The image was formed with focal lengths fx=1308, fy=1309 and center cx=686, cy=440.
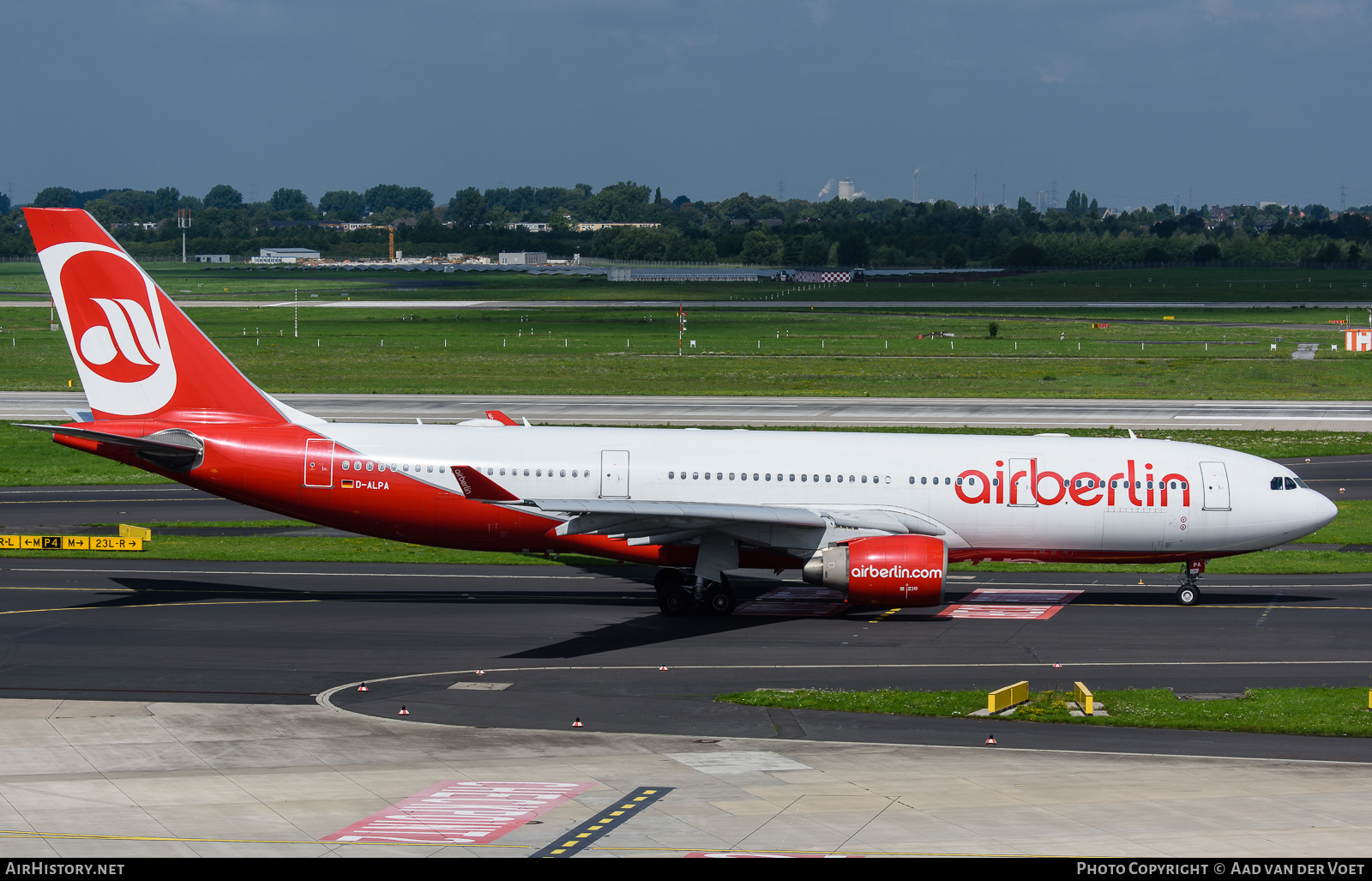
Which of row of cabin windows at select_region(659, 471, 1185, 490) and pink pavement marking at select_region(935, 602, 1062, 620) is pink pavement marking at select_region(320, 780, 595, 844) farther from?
pink pavement marking at select_region(935, 602, 1062, 620)

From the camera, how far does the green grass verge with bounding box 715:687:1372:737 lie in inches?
934

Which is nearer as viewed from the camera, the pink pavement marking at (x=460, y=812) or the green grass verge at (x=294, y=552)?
the pink pavement marking at (x=460, y=812)

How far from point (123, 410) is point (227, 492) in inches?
133

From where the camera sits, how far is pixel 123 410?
33312mm

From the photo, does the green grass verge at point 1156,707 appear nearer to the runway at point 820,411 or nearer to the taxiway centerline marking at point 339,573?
the taxiway centerline marking at point 339,573

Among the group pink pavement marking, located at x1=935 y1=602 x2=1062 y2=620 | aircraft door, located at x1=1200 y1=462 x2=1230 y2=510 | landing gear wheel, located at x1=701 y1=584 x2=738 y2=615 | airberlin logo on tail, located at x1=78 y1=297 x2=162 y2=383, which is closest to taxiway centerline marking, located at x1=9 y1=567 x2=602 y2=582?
landing gear wheel, located at x1=701 y1=584 x2=738 y2=615

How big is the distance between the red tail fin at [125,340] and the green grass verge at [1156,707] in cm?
1647

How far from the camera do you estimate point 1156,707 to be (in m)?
24.8

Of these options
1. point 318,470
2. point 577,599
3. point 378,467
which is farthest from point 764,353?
point 318,470

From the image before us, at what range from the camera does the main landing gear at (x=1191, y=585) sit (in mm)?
34188

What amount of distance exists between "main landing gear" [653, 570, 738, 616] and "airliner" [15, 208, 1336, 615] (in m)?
0.04

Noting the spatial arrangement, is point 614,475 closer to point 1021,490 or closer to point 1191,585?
point 1021,490

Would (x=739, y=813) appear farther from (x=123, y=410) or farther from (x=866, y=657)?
(x=123, y=410)

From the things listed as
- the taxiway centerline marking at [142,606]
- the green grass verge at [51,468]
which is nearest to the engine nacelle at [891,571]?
the taxiway centerline marking at [142,606]
